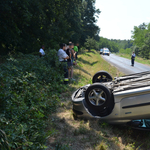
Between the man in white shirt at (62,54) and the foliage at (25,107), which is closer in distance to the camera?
the foliage at (25,107)

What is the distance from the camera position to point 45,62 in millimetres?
8156

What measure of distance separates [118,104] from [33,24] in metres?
11.4

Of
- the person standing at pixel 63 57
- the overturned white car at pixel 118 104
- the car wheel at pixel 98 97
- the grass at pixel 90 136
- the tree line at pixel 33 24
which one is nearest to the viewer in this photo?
the grass at pixel 90 136

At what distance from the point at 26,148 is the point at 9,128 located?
0.47m

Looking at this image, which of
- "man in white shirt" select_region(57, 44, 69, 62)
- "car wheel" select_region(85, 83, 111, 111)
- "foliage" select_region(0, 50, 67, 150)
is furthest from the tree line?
"car wheel" select_region(85, 83, 111, 111)

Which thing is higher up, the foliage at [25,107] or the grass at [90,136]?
the foliage at [25,107]

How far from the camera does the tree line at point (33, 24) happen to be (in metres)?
9.99

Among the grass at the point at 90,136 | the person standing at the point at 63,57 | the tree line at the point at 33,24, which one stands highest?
the tree line at the point at 33,24

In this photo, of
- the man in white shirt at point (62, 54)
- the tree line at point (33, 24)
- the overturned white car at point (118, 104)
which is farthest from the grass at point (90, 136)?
the tree line at point (33, 24)

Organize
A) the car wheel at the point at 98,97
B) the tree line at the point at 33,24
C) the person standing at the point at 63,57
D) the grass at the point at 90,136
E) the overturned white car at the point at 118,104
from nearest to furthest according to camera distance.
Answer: the grass at the point at 90,136 → the overturned white car at the point at 118,104 → the car wheel at the point at 98,97 → the person standing at the point at 63,57 → the tree line at the point at 33,24

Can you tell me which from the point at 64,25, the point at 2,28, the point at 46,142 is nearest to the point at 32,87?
the point at 46,142

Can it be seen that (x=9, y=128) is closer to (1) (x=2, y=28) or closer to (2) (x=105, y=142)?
(2) (x=105, y=142)

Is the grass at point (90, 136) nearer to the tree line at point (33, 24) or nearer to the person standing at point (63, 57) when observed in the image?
the person standing at point (63, 57)

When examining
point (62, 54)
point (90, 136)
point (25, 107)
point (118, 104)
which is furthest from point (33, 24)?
point (90, 136)
